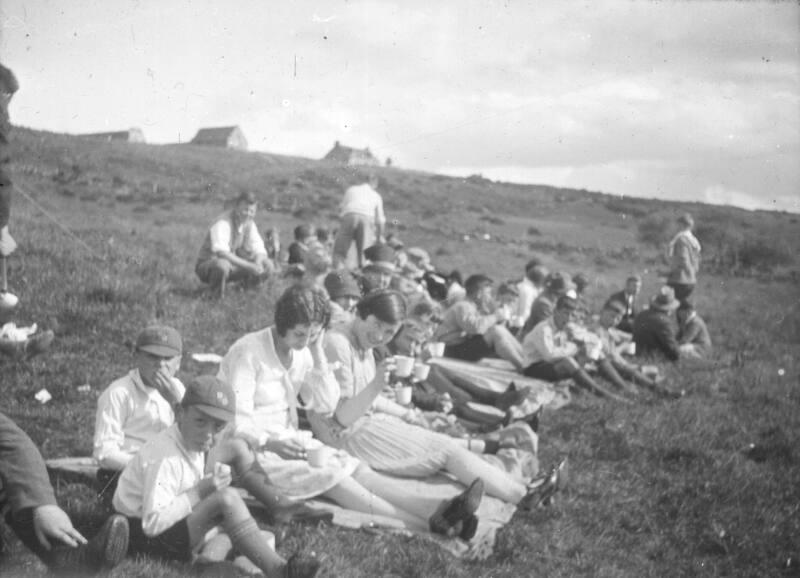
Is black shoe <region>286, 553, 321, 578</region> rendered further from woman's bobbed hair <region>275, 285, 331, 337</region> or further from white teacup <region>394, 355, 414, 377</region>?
white teacup <region>394, 355, 414, 377</region>

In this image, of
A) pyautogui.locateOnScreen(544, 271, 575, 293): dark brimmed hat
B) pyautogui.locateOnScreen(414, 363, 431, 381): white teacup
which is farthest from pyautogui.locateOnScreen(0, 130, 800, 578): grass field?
pyautogui.locateOnScreen(544, 271, 575, 293): dark brimmed hat

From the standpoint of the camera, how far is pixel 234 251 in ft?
28.2

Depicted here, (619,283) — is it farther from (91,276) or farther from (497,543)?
(497,543)

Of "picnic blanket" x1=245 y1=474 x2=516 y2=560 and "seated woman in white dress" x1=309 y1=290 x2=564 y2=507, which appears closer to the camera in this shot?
"picnic blanket" x1=245 y1=474 x2=516 y2=560

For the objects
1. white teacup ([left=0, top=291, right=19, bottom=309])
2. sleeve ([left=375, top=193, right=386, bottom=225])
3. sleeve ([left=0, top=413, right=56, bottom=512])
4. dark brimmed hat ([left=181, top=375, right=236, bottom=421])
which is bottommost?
sleeve ([left=0, top=413, right=56, bottom=512])

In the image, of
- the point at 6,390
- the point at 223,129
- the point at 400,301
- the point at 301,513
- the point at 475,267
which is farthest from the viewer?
the point at 223,129

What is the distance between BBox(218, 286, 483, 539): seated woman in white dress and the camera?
4016 mm

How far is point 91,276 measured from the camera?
7766 millimetres

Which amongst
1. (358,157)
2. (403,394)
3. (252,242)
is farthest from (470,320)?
(358,157)

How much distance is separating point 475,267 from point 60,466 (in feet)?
51.6

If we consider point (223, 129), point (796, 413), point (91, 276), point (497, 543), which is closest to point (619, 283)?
point (796, 413)

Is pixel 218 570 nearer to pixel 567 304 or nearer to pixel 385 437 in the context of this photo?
pixel 385 437

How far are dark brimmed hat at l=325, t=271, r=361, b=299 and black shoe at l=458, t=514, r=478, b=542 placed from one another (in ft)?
9.10

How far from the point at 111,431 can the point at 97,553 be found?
3.32 feet
